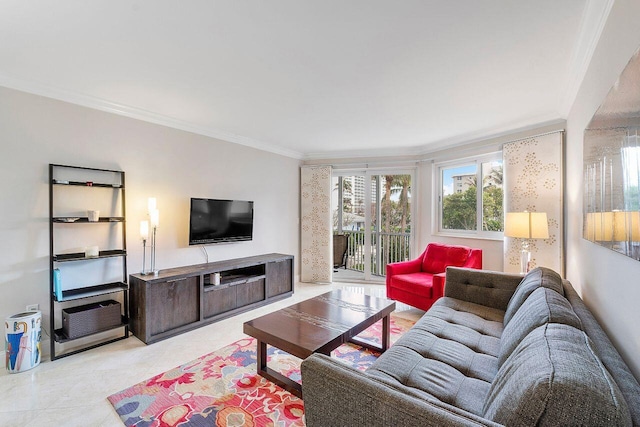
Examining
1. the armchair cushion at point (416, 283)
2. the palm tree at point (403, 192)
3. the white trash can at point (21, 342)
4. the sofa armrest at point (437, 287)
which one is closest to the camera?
the white trash can at point (21, 342)

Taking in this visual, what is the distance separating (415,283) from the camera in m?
3.49

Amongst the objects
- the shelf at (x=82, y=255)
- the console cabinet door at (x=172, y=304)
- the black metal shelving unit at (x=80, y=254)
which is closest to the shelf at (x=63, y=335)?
the black metal shelving unit at (x=80, y=254)

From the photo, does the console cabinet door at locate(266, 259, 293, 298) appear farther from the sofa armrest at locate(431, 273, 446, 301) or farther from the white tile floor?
the sofa armrest at locate(431, 273, 446, 301)

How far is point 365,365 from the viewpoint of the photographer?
2469 millimetres

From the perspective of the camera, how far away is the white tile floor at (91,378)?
186cm

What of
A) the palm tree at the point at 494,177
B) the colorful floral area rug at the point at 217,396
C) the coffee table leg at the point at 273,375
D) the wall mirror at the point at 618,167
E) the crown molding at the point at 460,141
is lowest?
the colorful floral area rug at the point at 217,396

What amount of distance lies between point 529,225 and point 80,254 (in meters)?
4.43

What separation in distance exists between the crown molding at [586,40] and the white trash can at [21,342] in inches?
174

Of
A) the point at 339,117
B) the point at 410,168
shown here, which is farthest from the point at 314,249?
the point at 339,117

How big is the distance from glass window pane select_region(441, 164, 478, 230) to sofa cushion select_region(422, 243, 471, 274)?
73cm

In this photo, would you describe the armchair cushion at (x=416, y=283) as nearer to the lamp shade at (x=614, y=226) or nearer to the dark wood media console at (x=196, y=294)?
the dark wood media console at (x=196, y=294)

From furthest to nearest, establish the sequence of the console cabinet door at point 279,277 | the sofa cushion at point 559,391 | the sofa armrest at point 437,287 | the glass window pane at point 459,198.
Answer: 1. the glass window pane at point 459,198
2. the console cabinet door at point 279,277
3. the sofa armrest at point 437,287
4. the sofa cushion at point 559,391

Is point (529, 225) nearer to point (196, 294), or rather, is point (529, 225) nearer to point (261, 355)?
point (261, 355)

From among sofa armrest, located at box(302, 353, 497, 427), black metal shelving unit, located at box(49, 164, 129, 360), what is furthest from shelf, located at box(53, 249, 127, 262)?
sofa armrest, located at box(302, 353, 497, 427)
